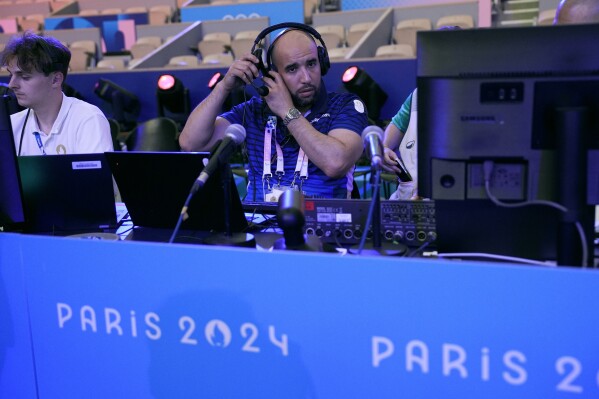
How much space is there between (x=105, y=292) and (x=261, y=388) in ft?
1.09

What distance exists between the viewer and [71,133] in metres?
2.21

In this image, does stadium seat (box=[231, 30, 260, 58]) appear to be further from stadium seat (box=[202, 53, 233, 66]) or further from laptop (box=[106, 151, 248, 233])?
laptop (box=[106, 151, 248, 233])


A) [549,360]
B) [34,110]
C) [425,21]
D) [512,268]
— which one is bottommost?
[549,360]

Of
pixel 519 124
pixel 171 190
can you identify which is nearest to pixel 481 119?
pixel 519 124

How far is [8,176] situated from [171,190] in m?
0.42

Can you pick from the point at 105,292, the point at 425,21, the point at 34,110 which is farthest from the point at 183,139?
the point at 425,21

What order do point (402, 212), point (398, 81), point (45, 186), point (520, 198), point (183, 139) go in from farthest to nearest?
point (398, 81) < point (183, 139) < point (45, 186) < point (402, 212) < point (520, 198)

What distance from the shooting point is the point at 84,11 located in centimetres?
953

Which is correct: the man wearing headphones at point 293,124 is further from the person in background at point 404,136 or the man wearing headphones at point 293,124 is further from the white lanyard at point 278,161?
the person in background at point 404,136

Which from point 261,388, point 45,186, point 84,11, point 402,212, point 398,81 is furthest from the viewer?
point 84,11

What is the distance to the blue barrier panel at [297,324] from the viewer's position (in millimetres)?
829

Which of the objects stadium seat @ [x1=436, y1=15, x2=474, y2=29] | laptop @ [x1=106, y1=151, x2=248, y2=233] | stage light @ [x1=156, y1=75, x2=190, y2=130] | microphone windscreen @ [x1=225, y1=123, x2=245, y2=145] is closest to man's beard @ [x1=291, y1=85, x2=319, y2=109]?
laptop @ [x1=106, y1=151, x2=248, y2=233]

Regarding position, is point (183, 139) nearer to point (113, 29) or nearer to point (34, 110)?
point (34, 110)

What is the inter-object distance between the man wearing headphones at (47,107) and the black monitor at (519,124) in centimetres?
144
